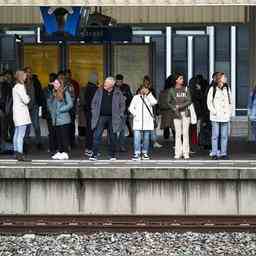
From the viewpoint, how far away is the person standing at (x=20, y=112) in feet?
50.9

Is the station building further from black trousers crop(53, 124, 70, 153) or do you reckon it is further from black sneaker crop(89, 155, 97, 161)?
black sneaker crop(89, 155, 97, 161)

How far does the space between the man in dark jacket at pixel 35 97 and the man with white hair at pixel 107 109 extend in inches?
72.3

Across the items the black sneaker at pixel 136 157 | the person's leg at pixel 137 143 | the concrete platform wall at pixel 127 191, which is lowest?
→ the concrete platform wall at pixel 127 191

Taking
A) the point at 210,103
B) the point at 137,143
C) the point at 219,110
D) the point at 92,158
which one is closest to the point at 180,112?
the point at 210,103

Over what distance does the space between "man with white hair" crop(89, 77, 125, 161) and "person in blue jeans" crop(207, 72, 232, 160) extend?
167 cm

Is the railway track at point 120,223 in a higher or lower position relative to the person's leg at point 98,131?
lower

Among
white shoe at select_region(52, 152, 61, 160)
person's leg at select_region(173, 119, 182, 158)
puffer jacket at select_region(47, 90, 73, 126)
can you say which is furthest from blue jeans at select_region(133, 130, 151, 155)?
white shoe at select_region(52, 152, 61, 160)

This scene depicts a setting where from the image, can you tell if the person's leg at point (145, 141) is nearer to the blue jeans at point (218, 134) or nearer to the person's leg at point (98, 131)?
the person's leg at point (98, 131)

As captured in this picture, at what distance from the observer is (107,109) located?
15.7 m

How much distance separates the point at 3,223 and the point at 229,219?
3469 mm

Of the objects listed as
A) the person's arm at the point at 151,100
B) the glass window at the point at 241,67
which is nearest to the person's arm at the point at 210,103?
the person's arm at the point at 151,100

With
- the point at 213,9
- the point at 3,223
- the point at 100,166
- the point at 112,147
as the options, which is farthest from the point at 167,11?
the point at 3,223

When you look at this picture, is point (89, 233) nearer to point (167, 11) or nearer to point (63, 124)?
point (63, 124)

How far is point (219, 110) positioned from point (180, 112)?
2.40ft
